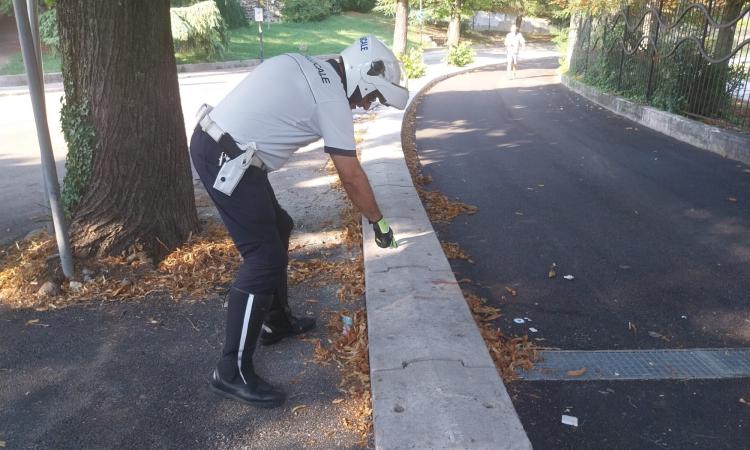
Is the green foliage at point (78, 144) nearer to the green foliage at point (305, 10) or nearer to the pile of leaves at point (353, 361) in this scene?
the pile of leaves at point (353, 361)

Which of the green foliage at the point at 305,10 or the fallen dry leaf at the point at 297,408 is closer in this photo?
the fallen dry leaf at the point at 297,408

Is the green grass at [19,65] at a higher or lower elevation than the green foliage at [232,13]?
lower

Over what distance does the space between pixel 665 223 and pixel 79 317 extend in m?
Result: 5.26

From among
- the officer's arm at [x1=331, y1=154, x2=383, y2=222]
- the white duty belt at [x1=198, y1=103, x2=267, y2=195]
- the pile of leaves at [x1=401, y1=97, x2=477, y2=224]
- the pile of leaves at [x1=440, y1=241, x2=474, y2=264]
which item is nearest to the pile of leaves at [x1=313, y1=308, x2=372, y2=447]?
the officer's arm at [x1=331, y1=154, x2=383, y2=222]

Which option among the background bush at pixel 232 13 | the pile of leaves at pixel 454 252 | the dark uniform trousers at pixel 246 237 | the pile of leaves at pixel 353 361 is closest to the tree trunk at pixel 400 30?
the pile of leaves at pixel 454 252

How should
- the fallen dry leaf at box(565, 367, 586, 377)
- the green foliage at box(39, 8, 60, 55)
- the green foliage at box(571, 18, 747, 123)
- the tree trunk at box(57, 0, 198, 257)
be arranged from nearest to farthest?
the fallen dry leaf at box(565, 367, 586, 377), the tree trunk at box(57, 0, 198, 257), the green foliage at box(571, 18, 747, 123), the green foliage at box(39, 8, 60, 55)

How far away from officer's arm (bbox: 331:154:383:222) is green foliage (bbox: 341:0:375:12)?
2092 inches

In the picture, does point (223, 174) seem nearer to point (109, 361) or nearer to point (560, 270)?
point (109, 361)

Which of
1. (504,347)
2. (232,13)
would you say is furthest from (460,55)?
(504,347)

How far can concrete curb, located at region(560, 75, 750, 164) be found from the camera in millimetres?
8672

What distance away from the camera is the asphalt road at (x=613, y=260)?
3.07 m

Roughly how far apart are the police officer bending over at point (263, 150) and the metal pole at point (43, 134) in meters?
1.79

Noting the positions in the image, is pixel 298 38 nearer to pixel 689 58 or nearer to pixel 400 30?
pixel 400 30

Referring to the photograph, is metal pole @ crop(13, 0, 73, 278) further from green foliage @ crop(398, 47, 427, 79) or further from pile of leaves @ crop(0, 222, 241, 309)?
green foliage @ crop(398, 47, 427, 79)
